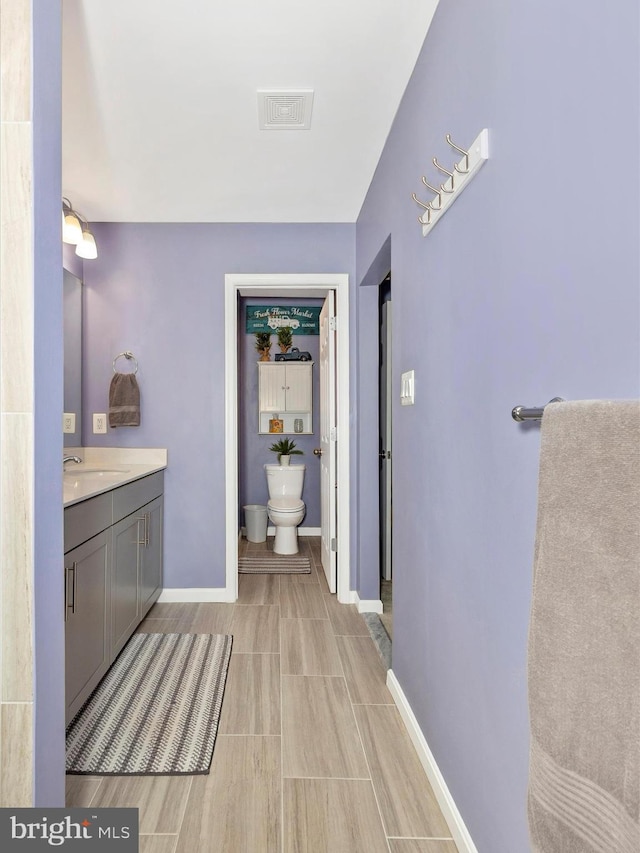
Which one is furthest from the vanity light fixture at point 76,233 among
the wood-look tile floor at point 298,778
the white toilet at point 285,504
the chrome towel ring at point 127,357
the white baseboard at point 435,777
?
the white baseboard at point 435,777

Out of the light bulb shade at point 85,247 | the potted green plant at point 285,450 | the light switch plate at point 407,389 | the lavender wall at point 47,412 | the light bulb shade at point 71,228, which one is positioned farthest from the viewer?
the potted green plant at point 285,450

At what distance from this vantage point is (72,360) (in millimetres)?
3281

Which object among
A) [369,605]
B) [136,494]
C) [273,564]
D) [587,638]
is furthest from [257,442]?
[587,638]

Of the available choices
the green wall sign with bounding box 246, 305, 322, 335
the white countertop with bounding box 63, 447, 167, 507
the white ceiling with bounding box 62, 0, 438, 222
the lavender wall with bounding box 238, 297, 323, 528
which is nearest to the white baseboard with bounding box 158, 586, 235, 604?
the white countertop with bounding box 63, 447, 167, 507

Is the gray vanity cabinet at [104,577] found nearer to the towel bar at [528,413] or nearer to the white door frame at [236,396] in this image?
the white door frame at [236,396]

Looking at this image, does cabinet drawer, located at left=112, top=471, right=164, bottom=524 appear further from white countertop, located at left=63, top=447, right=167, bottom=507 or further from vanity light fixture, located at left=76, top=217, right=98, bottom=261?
vanity light fixture, located at left=76, top=217, right=98, bottom=261

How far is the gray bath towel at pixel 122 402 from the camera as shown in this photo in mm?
3338

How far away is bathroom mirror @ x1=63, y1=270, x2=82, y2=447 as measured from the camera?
3.20m

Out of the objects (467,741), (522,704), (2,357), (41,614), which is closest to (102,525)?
(41,614)

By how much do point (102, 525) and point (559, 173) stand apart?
6.69 ft

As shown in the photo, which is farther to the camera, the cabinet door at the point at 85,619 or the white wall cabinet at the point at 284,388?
the white wall cabinet at the point at 284,388

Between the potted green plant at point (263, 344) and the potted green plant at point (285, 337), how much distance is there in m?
0.11

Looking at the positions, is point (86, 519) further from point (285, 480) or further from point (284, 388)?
point (284, 388)

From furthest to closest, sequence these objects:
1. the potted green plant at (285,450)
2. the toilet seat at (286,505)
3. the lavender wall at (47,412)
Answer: the potted green plant at (285,450), the toilet seat at (286,505), the lavender wall at (47,412)
